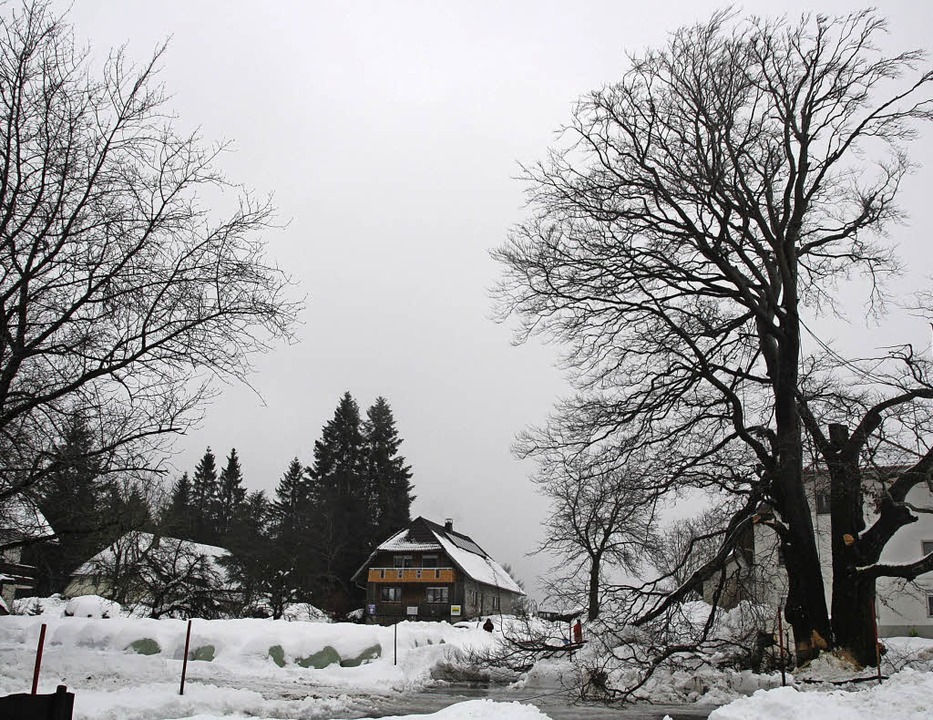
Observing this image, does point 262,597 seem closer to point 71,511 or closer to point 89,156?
point 71,511

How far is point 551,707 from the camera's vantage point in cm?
1472

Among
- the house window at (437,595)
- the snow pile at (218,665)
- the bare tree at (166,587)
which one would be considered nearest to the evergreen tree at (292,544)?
the bare tree at (166,587)

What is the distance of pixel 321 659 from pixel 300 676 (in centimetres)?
150

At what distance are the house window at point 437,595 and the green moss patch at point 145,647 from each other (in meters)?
42.2

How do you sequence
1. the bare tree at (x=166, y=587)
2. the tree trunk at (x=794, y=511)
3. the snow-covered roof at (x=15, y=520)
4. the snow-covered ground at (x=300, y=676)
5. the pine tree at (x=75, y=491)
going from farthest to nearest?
the bare tree at (x=166, y=587) < the tree trunk at (x=794, y=511) < the snow-covered roof at (x=15, y=520) < the pine tree at (x=75, y=491) < the snow-covered ground at (x=300, y=676)

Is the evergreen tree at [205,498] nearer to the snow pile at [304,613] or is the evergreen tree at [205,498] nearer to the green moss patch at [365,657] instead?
the snow pile at [304,613]

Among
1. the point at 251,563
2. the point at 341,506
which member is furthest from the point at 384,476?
the point at 251,563

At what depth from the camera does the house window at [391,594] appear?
59.7 meters

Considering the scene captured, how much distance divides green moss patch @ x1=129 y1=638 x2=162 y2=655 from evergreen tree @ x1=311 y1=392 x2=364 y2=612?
37904 millimetres

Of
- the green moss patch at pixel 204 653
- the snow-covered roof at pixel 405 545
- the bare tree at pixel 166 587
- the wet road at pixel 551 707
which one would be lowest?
the wet road at pixel 551 707

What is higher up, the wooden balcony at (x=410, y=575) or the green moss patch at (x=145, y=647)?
the wooden balcony at (x=410, y=575)

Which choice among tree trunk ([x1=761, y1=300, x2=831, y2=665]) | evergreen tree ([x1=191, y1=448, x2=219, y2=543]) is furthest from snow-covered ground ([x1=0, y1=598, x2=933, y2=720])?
evergreen tree ([x1=191, y1=448, x2=219, y2=543])

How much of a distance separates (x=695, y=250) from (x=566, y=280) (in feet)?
9.82

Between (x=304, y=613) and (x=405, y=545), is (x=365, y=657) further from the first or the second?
(x=405, y=545)
